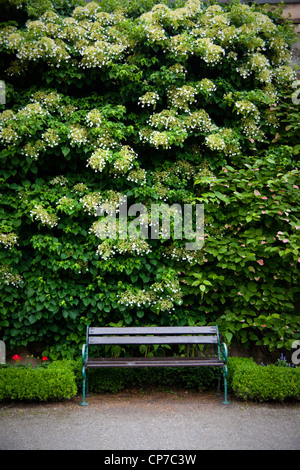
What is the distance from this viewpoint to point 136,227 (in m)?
5.03

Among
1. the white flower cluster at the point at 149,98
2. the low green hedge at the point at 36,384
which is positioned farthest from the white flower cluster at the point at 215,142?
the low green hedge at the point at 36,384

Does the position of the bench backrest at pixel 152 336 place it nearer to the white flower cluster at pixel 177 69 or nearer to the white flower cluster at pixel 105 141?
the white flower cluster at pixel 105 141

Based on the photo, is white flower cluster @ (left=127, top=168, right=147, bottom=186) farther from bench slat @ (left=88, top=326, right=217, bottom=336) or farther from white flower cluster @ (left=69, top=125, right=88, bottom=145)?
bench slat @ (left=88, top=326, right=217, bottom=336)

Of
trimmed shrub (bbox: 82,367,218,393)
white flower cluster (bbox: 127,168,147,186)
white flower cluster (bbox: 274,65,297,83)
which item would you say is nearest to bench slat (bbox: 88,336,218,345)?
trimmed shrub (bbox: 82,367,218,393)

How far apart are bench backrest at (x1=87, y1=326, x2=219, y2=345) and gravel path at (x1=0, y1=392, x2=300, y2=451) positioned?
0.62 m

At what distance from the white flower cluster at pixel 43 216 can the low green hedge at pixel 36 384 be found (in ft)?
5.33

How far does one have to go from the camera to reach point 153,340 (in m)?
4.60

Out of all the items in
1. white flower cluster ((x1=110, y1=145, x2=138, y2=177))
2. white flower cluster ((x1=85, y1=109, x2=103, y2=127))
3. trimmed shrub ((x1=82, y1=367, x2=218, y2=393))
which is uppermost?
white flower cluster ((x1=85, y1=109, x2=103, y2=127))

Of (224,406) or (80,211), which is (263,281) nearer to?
(224,406)

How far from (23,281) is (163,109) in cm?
277

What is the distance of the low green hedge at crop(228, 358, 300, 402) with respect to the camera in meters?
4.23

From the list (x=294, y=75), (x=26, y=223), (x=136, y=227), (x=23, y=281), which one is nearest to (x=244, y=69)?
(x=294, y=75)

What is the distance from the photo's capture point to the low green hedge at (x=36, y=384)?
413cm

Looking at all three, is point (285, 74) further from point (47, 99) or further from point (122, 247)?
point (122, 247)
